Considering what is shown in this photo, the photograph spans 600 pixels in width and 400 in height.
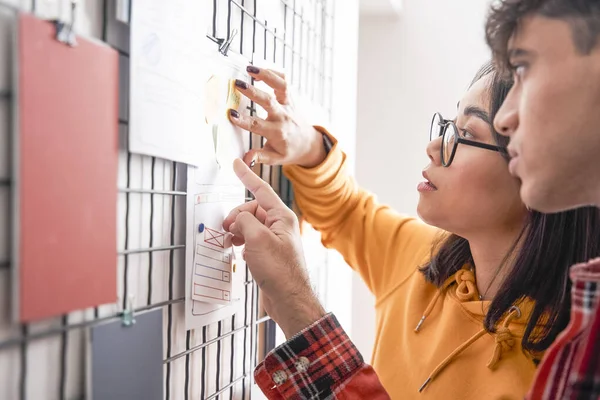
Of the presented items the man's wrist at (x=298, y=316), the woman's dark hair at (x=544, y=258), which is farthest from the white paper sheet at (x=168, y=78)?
the woman's dark hair at (x=544, y=258)

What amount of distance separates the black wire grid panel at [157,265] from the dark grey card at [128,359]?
0.01 m

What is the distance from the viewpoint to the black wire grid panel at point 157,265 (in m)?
0.47

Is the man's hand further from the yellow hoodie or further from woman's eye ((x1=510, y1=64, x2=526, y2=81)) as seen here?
woman's eye ((x1=510, y1=64, x2=526, y2=81))

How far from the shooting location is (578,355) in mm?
532

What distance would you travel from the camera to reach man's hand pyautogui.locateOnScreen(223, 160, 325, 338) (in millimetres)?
753

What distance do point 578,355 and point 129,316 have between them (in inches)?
18.3

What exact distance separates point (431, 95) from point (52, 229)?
1467 mm

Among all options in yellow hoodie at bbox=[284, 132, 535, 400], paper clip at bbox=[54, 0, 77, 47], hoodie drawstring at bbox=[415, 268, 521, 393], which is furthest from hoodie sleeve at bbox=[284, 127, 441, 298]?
paper clip at bbox=[54, 0, 77, 47]

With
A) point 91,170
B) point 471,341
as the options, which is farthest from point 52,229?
point 471,341

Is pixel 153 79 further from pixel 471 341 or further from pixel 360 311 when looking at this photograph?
pixel 360 311

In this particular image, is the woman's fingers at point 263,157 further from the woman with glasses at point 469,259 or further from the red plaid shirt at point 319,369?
the red plaid shirt at point 319,369

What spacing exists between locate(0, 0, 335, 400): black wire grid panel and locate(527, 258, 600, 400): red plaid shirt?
1.42 ft

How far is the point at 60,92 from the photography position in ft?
1.60

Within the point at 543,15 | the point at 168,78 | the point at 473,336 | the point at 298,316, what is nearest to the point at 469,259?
the point at 473,336
